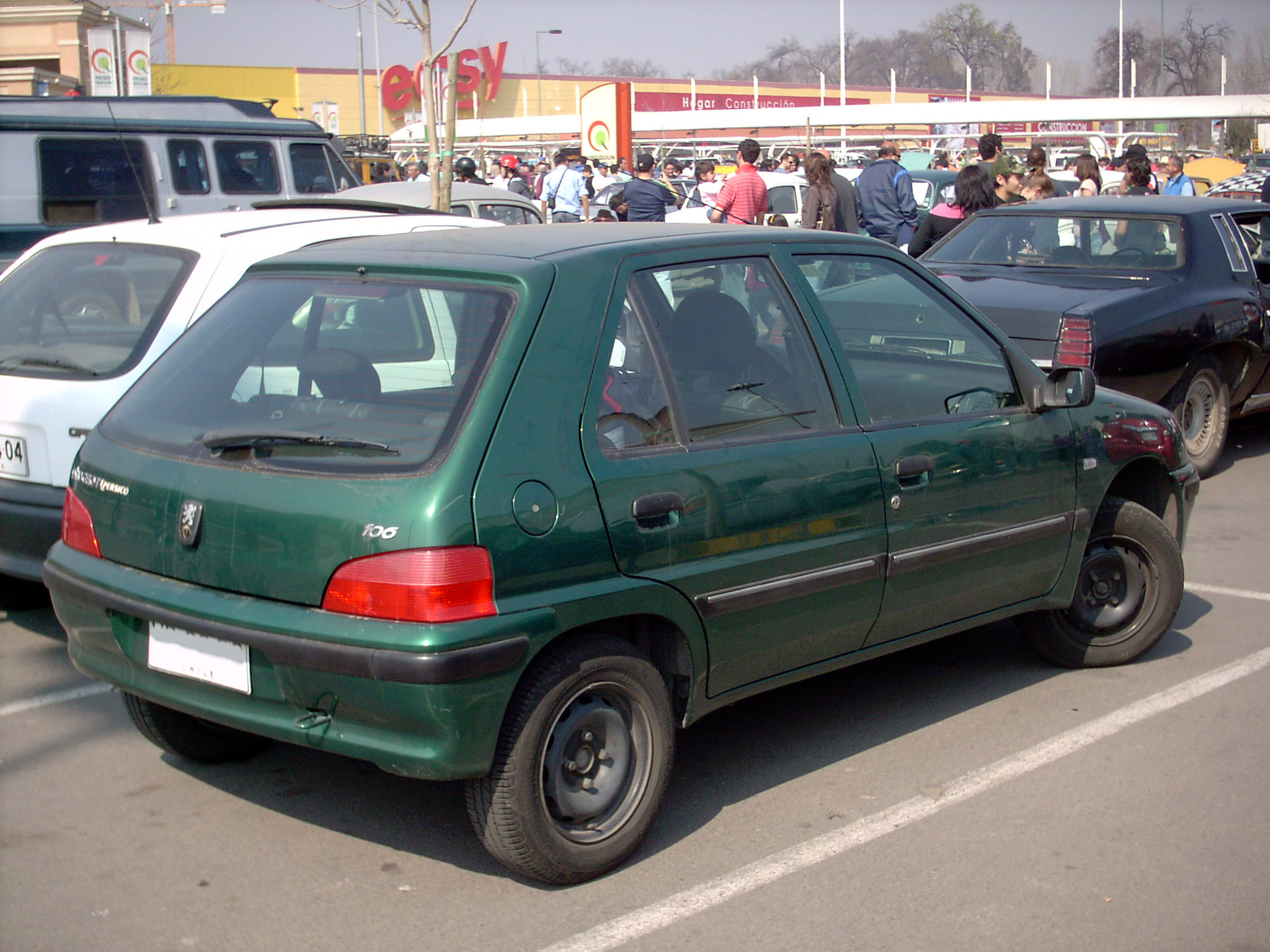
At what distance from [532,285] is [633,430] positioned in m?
0.46

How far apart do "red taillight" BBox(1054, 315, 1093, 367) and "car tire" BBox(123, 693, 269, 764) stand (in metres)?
5.14

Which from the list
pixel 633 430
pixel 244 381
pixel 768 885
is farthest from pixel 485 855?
pixel 244 381

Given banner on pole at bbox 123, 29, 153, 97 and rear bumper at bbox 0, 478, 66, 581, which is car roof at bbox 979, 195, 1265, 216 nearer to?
rear bumper at bbox 0, 478, 66, 581

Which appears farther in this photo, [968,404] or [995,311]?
[995,311]

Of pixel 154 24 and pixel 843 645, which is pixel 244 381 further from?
pixel 154 24

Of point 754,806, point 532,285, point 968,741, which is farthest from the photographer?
point 968,741

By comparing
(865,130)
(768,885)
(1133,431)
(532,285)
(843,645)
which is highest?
(865,130)

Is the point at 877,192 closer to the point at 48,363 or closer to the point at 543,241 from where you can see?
the point at 48,363

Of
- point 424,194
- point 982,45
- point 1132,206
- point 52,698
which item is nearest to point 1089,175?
point 1132,206

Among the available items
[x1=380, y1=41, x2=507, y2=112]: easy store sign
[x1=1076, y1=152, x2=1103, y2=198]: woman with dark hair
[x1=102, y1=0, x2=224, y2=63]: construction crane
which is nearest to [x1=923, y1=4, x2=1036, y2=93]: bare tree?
[x1=380, y1=41, x2=507, y2=112]: easy store sign

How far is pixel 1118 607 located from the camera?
5.13m

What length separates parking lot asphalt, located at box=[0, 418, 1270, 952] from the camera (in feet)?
10.6

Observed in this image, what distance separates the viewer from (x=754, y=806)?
155 inches

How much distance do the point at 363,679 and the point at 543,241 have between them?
136 centimetres
